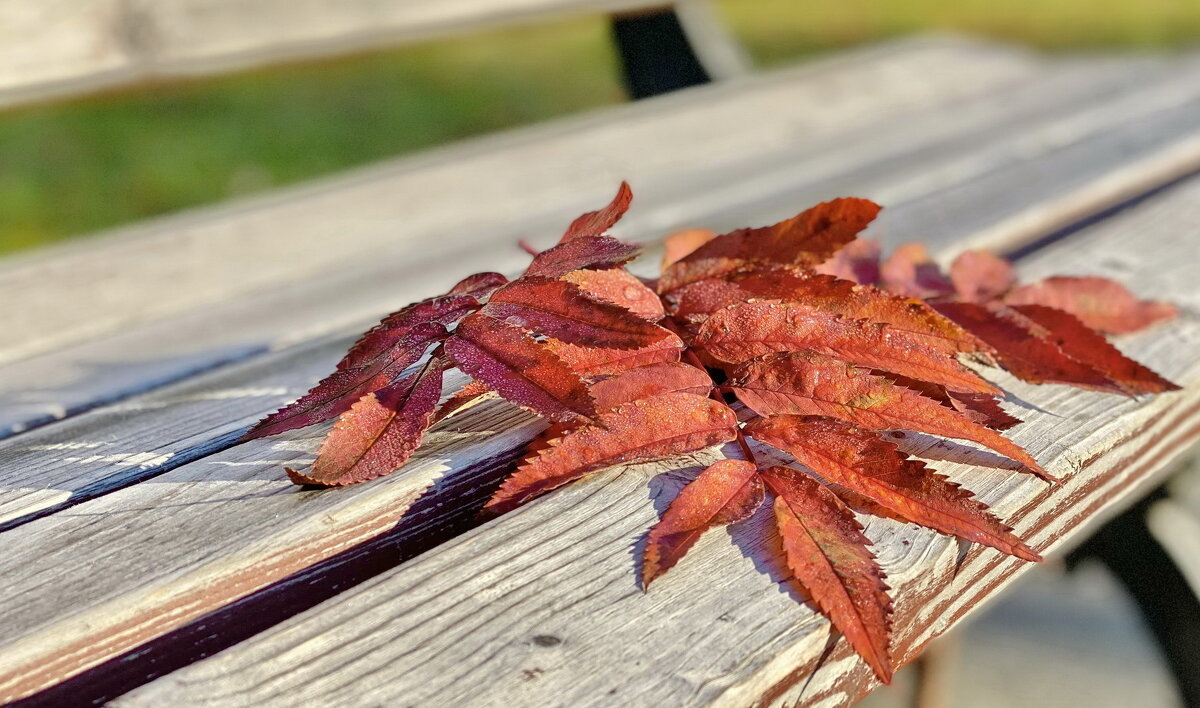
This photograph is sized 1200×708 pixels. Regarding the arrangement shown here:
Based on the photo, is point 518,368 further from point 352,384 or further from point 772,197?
point 772,197

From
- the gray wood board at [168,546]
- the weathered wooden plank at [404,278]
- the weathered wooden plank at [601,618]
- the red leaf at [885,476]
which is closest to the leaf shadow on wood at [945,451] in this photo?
the weathered wooden plank at [601,618]

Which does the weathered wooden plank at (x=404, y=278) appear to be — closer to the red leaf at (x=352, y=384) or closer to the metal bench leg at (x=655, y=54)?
the red leaf at (x=352, y=384)

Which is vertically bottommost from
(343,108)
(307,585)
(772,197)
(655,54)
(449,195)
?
(307,585)

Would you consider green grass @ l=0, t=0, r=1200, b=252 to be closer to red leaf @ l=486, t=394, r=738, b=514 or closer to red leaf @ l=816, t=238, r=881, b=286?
red leaf @ l=816, t=238, r=881, b=286

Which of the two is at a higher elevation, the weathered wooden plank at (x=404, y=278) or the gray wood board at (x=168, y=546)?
the weathered wooden plank at (x=404, y=278)

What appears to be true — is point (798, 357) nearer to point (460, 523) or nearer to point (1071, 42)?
point (460, 523)

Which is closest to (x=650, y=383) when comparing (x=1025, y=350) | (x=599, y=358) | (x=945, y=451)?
(x=599, y=358)

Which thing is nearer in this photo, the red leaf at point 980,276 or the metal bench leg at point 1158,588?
the red leaf at point 980,276

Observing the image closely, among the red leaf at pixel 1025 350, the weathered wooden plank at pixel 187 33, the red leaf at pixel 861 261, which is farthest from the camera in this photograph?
the weathered wooden plank at pixel 187 33
